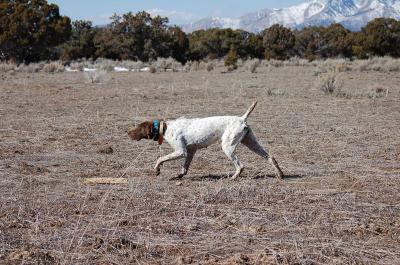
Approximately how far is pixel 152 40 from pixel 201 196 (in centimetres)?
4713

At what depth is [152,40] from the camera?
5359 cm

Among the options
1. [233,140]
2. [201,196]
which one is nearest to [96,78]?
[233,140]

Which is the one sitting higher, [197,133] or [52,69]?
[197,133]

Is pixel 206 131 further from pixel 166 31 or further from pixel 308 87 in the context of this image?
pixel 166 31

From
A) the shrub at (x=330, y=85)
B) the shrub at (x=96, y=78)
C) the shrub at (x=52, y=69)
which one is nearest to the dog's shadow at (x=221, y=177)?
the shrub at (x=330, y=85)

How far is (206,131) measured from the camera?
8.91 meters

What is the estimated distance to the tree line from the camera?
4806cm

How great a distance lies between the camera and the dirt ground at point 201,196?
5469 millimetres

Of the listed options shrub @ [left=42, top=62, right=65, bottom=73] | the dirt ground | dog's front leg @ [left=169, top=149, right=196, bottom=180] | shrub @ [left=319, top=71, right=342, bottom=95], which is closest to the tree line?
shrub @ [left=42, top=62, right=65, bottom=73]

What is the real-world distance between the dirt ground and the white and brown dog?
37 cm

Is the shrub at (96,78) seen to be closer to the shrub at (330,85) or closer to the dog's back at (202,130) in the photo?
the shrub at (330,85)

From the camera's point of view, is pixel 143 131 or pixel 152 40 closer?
pixel 143 131

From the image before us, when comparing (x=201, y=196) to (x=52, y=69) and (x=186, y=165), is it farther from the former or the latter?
(x=52, y=69)

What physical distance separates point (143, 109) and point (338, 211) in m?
11.7
